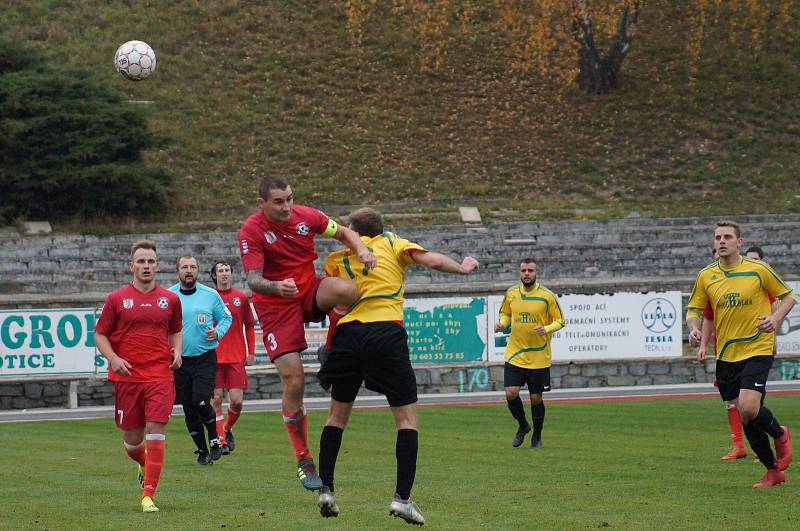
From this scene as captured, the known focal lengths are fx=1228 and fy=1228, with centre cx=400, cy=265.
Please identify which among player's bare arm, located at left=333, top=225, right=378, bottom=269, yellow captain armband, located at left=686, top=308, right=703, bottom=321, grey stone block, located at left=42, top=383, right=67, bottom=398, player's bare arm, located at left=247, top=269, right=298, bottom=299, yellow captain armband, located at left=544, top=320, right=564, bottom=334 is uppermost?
player's bare arm, located at left=333, top=225, right=378, bottom=269

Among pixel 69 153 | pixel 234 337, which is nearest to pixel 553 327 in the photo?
pixel 234 337

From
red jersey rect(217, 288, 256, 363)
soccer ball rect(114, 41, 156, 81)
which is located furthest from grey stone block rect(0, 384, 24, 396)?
red jersey rect(217, 288, 256, 363)

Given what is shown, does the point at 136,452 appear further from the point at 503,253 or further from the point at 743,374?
the point at 503,253

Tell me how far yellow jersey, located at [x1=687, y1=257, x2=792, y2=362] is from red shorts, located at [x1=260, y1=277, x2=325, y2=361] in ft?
13.4

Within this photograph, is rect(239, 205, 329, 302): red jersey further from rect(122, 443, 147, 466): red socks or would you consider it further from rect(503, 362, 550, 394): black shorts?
rect(503, 362, 550, 394): black shorts

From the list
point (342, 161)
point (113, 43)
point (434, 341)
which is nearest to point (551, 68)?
point (342, 161)

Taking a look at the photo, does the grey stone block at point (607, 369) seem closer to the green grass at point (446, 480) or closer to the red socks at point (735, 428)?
the green grass at point (446, 480)

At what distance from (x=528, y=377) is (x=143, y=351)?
6785 mm

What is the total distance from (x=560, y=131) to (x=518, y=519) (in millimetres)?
34592

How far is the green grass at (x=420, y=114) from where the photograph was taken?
38.7 m

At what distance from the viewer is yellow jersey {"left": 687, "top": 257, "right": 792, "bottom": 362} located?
10984mm

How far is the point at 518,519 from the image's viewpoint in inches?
357

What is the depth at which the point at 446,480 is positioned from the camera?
1180 centimetres

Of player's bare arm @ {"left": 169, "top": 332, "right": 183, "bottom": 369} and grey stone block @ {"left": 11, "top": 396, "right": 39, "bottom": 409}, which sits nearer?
player's bare arm @ {"left": 169, "top": 332, "right": 183, "bottom": 369}
